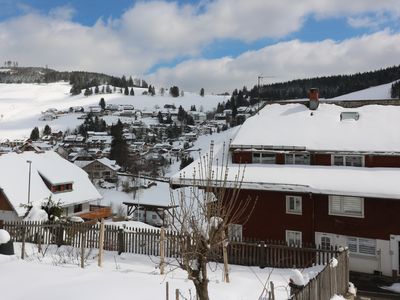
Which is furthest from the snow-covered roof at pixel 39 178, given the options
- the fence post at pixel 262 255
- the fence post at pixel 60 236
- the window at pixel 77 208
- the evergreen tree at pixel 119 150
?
the evergreen tree at pixel 119 150

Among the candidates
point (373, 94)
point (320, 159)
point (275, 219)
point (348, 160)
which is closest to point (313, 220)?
point (275, 219)

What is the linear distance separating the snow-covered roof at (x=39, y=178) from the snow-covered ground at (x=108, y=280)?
81.2 feet

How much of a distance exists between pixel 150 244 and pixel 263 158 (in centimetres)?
1012

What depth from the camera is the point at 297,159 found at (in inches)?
969

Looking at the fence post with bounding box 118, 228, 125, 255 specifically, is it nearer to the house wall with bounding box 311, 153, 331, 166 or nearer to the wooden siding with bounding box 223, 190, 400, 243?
the wooden siding with bounding box 223, 190, 400, 243

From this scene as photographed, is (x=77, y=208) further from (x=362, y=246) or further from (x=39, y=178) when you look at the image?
(x=362, y=246)

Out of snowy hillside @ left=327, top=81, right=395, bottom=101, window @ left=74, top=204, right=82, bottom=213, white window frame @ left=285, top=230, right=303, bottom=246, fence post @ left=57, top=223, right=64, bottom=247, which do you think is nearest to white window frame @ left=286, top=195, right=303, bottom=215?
white window frame @ left=285, top=230, right=303, bottom=246

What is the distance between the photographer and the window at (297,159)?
24.4m

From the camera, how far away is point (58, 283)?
40.2 feet

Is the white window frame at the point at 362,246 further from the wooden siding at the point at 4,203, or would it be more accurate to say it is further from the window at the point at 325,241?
the wooden siding at the point at 4,203

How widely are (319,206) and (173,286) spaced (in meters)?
12.0

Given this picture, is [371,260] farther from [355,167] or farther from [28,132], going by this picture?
[28,132]

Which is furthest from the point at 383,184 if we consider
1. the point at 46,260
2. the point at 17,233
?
the point at 17,233

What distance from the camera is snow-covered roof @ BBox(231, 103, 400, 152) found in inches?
925
